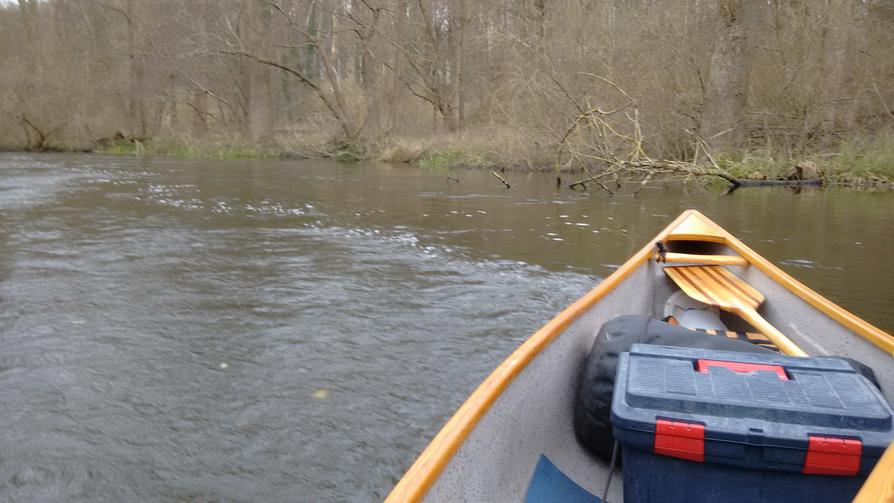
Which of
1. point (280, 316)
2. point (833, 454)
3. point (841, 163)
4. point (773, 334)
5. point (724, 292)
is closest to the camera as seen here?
point (833, 454)

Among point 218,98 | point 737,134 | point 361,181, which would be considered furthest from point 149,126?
point 737,134

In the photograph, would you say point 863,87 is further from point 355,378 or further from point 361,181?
point 355,378

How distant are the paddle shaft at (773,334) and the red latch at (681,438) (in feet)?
4.39

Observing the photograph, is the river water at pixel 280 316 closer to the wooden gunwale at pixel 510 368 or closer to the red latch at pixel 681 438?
the wooden gunwale at pixel 510 368

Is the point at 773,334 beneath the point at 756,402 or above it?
beneath

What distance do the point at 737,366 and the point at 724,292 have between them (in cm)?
213

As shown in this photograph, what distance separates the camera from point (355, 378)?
373 centimetres

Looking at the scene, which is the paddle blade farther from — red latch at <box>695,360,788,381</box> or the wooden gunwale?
red latch at <box>695,360,788,381</box>

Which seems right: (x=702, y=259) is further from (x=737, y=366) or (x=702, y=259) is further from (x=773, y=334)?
(x=737, y=366)

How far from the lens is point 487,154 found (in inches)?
805

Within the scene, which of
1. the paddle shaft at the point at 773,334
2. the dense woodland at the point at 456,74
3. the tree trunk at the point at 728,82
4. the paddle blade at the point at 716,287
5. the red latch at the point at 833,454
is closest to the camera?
the red latch at the point at 833,454

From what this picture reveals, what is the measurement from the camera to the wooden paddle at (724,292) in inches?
134

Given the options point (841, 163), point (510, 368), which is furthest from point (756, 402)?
point (841, 163)

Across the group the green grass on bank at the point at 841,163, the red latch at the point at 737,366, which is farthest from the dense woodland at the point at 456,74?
the red latch at the point at 737,366
